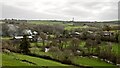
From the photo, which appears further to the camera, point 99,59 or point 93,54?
point 93,54

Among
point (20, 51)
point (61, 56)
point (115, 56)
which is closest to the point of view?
point (61, 56)

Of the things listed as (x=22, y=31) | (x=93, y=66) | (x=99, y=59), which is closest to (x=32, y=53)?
(x=93, y=66)

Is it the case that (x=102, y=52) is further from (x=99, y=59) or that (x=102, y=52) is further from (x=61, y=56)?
(x=61, y=56)

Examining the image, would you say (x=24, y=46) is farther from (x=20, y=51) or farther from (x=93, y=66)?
(x=93, y=66)

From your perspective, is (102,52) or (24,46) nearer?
(24,46)

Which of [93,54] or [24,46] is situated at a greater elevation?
[24,46]

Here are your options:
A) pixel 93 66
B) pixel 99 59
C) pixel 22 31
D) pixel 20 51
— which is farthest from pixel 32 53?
pixel 22 31

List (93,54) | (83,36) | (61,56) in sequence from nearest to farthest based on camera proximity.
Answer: (61,56), (93,54), (83,36)

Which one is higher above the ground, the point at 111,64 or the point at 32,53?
the point at 32,53

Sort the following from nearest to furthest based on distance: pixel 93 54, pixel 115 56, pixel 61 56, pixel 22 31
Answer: pixel 61 56 → pixel 115 56 → pixel 93 54 → pixel 22 31
